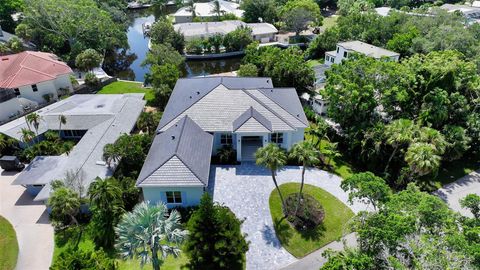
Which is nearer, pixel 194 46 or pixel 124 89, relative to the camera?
pixel 124 89

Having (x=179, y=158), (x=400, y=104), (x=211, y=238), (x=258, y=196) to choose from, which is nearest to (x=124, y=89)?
(x=179, y=158)

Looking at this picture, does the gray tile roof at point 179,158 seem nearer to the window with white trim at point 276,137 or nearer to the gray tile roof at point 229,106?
the gray tile roof at point 229,106

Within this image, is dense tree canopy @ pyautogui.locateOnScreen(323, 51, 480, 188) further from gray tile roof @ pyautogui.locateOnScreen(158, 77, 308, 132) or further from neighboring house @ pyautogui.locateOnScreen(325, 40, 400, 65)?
neighboring house @ pyautogui.locateOnScreen(325, 40, 400, 65)

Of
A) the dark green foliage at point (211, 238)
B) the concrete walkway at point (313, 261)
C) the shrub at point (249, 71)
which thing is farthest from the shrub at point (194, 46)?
the concrete walkway at point (313, 261)

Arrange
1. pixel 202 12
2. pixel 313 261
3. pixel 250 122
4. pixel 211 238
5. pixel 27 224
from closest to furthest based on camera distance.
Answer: pixel 211 238 < pixel 313 261 < pixel 27 224 < pixel 250 122 < pixel 202 12

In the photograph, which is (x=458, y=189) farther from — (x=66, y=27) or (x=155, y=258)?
(x=66, y=27)

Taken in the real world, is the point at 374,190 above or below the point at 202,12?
below
